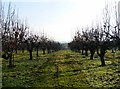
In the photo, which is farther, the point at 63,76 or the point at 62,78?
the point at 63,76

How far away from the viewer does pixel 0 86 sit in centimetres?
1120

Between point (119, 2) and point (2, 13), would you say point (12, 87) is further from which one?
point (119, 2)

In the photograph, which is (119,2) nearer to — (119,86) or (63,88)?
(119,86)

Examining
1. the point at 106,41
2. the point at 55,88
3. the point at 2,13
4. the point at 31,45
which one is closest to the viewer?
the point at 55,88

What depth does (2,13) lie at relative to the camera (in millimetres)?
19094

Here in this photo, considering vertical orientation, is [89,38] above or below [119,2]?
below

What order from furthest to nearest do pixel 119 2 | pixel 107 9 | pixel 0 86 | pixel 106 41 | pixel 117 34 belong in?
pixel 106 41, pixel 107 9, pixel 119 2, pixel 117 34, pixel 0 86

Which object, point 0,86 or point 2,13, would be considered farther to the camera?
point 2,13

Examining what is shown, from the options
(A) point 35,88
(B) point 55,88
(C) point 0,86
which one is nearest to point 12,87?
(C) point 0,86

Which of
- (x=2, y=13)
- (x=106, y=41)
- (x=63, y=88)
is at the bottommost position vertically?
(x=63, y=88)

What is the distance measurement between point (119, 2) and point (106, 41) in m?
6.78

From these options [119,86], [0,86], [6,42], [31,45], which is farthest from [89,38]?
[0,86]

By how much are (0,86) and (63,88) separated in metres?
5.14

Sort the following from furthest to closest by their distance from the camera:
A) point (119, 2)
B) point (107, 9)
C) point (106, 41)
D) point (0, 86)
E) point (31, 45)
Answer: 1. point (31, 45)
2. point (106, 41)
3. point (107, 9)
4. point (119, 2)
5. point (0, 86)
